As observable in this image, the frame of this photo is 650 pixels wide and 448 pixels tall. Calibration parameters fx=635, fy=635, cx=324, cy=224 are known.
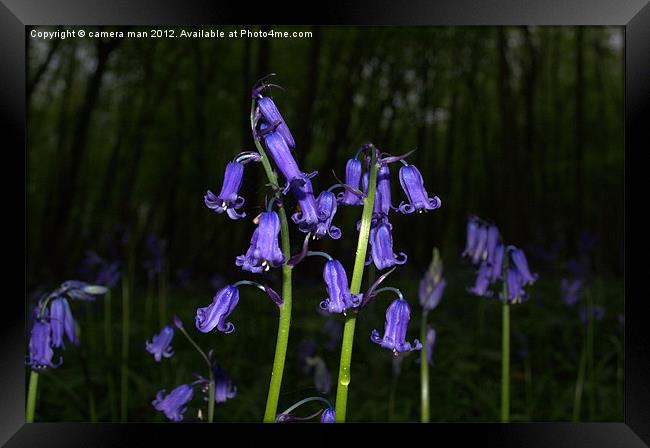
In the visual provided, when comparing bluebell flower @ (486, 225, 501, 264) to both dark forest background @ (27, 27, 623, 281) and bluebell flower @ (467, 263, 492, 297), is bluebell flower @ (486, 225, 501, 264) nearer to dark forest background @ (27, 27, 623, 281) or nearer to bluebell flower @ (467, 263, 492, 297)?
bluebell flower @ (467, 263, 492, 297)

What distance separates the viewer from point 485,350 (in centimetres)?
645

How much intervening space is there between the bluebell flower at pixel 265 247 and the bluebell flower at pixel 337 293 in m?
0.16

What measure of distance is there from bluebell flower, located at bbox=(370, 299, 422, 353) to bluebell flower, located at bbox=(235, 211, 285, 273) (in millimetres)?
402

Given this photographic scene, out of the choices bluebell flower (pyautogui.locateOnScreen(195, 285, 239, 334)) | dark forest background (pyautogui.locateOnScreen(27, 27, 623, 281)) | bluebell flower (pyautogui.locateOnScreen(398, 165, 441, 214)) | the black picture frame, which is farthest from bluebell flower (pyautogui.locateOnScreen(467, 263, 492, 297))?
dark forest background (pyautogui.locateOnScreen(27, 27, 623, 281))

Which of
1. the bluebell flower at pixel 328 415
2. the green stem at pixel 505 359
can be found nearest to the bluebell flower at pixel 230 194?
the bluebell flower at pixel 328 415

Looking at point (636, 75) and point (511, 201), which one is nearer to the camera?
point (636, 75)

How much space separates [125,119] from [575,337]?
9123mm

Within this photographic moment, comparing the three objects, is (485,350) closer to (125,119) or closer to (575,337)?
(575,337)

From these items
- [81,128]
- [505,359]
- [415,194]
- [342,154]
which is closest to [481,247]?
[505,359]

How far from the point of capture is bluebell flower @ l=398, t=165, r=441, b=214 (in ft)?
6.47

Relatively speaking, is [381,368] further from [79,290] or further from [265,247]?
[265,247]

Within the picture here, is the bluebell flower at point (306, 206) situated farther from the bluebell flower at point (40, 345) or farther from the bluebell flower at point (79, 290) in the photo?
the bluebell flower at point (40, 345)

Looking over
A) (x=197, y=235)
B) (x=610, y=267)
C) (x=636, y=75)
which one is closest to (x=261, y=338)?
(x=636, y=75)
